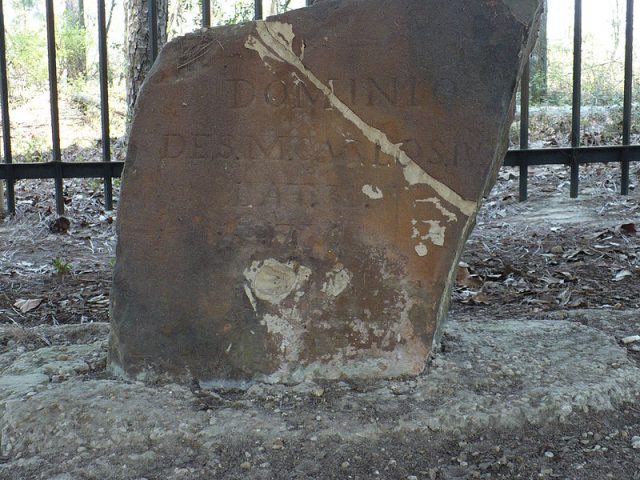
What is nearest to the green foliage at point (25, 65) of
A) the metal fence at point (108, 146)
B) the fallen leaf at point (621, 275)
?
the metal fence at point (108, 146)

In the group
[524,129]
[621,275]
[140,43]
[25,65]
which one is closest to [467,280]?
[621,275]

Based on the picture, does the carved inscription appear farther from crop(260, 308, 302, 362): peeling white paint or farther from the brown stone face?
crop(260, 308, 302, 362): peeling white paint

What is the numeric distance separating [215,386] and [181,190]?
1.91 ft

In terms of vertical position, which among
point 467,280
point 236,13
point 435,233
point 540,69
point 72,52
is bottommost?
point 467,280

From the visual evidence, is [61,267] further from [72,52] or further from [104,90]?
[72,52]

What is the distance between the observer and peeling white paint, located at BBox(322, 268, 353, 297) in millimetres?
2328

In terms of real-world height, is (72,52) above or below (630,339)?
above

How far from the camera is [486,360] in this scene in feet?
8.14

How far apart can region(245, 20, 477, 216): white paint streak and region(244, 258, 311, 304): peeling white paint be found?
42 centimetres

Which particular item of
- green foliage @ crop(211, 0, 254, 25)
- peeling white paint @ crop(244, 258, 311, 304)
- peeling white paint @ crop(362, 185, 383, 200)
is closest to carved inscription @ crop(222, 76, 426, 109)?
peeling white paint @ crop(362, 185, 383, 200)

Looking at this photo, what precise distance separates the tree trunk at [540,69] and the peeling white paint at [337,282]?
6536 millimetres

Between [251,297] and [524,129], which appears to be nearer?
[251,297]

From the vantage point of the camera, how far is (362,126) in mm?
2295

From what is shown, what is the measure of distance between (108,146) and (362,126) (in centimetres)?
207
